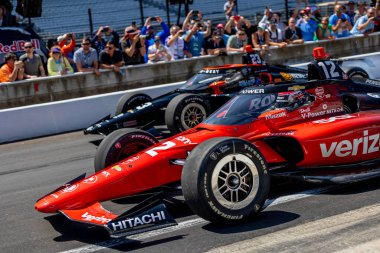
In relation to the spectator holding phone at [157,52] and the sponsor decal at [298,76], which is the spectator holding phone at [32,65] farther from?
the sponsor decal at [298,76]

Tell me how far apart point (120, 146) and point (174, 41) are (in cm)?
971

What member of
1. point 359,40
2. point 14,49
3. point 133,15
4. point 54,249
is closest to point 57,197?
point 54,249

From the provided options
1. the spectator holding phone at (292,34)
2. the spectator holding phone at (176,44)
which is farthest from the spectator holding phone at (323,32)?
the spectator holding phone at (176,44)

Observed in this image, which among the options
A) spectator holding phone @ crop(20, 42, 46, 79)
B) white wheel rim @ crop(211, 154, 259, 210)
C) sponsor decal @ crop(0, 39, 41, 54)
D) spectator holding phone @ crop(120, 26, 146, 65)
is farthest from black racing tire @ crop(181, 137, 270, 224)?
sponsor decal @ crop(0, 39, 41, 54)

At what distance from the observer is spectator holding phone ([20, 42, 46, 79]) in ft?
48.3

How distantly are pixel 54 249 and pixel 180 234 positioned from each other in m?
1.16

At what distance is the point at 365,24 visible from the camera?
20156mm

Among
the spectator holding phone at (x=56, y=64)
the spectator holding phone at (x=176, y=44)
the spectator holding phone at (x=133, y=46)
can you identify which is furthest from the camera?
the spectator holding phone at (x=176, y=44)

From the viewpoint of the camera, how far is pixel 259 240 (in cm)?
571

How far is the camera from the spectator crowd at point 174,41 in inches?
597

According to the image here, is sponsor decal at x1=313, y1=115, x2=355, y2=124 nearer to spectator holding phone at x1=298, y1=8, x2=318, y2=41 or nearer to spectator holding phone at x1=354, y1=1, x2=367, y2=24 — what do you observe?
spectator holding phone at x1=298, y1=8, x2=318, y2=41

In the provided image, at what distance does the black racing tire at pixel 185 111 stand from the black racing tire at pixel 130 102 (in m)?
1.34

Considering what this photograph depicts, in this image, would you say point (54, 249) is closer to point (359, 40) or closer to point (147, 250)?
point (147, 250)

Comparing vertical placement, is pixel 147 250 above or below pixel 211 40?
below
